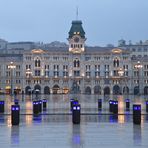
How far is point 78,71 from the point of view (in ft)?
436

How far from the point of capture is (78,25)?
455ft

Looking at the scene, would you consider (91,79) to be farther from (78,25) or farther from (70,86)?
(78,25)

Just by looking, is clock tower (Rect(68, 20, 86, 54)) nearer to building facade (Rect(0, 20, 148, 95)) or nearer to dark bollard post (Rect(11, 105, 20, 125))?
building facade (Rect(0, 20, 148, 95))

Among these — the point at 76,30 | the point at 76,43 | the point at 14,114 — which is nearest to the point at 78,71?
the point at 76,43

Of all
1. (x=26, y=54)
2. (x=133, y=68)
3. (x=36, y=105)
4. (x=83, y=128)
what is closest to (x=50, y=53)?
(x=26, y=54)

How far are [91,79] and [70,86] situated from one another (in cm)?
597

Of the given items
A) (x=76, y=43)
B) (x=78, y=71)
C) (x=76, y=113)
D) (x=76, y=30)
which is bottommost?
(x=76, y=113)

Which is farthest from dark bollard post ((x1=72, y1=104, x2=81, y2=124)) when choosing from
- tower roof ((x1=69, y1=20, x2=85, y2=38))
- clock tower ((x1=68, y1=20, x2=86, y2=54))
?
tower roof ((x1=69, y1=20, x2=85, y2=38))

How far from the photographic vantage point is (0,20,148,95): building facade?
431 ft

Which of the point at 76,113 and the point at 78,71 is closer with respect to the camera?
the point at 76,113

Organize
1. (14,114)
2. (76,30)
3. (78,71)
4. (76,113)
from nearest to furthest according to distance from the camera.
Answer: (14,114)
(76,113)
(78,71)
(76,30)

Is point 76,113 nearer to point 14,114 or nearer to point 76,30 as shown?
point 14,114

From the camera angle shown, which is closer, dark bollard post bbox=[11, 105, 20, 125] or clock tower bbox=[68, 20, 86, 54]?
dark bollard post bbox=[11, 105, 20, 125]

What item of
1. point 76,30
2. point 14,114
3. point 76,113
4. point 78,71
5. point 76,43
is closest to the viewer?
point 14,114
